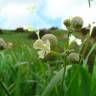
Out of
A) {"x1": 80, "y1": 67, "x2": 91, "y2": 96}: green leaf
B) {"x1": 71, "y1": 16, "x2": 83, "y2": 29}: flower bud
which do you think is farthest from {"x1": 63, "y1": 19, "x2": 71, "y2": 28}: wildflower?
{"x1": 80, "y1": 67, "x2": 91, "y2": 96}: green leaf

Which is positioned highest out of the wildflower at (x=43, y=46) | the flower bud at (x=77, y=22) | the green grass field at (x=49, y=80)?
the flower bud at (x=77, y=22)

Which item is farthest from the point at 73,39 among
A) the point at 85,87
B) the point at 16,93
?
the point at 16,93

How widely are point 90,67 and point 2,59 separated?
774 mm

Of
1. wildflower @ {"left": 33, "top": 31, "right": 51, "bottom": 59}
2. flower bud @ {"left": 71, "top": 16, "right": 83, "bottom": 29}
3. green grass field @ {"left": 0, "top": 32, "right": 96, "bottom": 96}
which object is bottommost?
green grass field @ {"left": 0, "top": 32, "right": 96, "bottom": 96}

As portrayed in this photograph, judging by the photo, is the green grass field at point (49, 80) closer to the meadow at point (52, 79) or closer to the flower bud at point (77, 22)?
the meadow at point (52, 79)

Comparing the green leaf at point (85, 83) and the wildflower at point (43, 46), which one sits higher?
the wildflower at point (43, 46)

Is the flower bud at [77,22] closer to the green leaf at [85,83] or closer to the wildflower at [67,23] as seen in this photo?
the wildflower at [67,23]

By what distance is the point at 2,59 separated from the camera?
3.08 metres

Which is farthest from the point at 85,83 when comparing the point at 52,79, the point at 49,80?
the point at 49,80

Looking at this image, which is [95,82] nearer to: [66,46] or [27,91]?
[66,46]

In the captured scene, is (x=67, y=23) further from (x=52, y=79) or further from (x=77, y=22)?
(x=52, y=79)

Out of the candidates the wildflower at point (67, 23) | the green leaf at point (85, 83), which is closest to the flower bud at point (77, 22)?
the wildflower at point (67, 23)

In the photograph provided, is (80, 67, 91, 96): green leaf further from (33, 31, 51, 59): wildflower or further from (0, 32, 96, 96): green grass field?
Result: (33, 31, 51, 59): wildflower

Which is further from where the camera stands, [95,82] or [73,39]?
[95,82]
